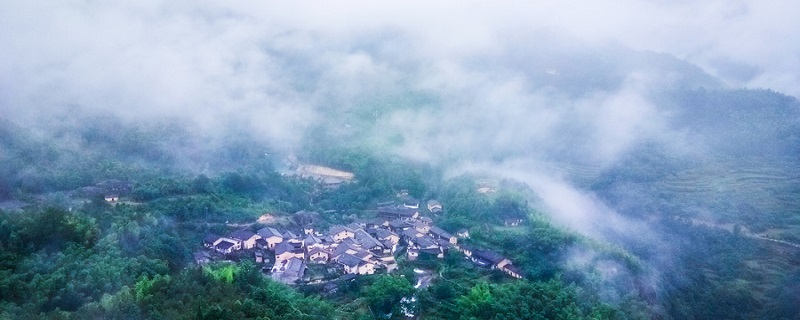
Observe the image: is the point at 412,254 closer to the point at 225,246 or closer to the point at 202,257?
the point at 225,246

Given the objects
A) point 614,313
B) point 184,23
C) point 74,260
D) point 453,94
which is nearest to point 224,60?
point 184,23

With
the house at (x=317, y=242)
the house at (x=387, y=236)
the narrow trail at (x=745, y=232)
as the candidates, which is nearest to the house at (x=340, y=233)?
the house at (x=317, y=242)

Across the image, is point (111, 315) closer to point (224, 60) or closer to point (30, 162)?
point (30, 162)

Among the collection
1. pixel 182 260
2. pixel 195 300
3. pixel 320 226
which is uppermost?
pixel 195 300

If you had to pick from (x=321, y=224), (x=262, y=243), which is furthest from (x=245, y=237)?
(x=321, y=224)

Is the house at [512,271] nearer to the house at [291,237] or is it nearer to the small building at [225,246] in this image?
the house at [291,237]

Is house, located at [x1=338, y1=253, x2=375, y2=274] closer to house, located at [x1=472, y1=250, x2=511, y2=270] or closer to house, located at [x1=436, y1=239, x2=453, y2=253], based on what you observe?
house, located at [x1=436, y1=239, x2=453, y2=253]
